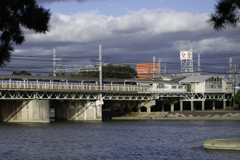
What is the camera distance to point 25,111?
86.9 metres

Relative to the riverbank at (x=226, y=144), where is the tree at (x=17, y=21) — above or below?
above

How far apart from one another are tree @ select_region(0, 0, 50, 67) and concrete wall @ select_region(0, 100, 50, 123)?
220ft

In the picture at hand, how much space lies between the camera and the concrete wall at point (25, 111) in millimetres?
85062

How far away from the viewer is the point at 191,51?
5842 inches

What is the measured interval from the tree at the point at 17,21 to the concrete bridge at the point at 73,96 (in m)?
→ 61.8

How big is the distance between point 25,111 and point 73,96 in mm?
11275

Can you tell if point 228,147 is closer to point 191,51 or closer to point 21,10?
point 21,10

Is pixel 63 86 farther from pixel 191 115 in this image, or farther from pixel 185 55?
pixel 185 55

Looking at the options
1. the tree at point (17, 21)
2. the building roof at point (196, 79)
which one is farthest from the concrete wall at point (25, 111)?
the tree at point (17, 21)

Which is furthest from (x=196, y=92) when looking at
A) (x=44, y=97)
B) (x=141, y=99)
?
(x=44, y=97)

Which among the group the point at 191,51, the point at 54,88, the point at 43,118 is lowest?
the point at 43,118

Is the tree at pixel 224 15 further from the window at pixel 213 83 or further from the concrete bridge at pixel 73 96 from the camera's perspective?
the window at pixel 213 83

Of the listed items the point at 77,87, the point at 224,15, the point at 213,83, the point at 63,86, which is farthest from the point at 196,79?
the point at 224,15

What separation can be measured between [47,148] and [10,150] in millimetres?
3972
